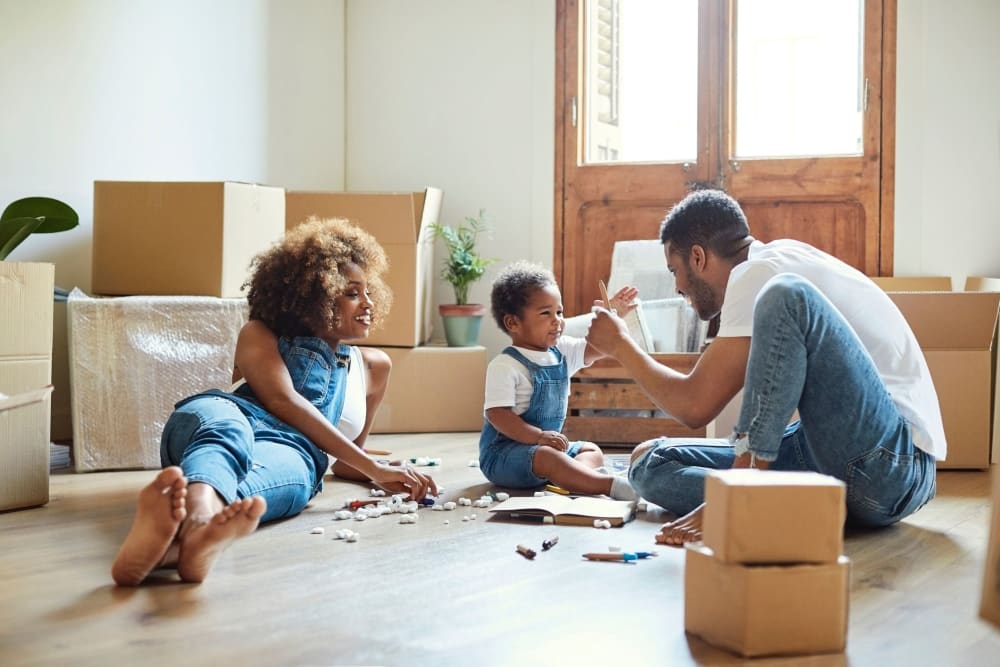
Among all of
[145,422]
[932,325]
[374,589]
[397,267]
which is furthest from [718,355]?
[397,267]

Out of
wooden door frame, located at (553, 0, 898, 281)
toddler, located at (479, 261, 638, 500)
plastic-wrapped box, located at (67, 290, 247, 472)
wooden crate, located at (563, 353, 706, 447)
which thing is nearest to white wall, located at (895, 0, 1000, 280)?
wooden door frame, located at (553, 0, 898, 281)

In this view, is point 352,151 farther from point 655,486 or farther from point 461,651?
point 461,651

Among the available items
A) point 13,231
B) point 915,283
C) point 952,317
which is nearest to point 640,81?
point 915,283

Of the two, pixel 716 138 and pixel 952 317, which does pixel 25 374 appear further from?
pixel 716 138

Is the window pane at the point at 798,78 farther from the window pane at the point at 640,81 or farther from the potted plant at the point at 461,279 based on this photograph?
the potted plant at the point at 461,279

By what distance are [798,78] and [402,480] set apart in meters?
2.60

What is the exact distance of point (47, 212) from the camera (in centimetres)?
303

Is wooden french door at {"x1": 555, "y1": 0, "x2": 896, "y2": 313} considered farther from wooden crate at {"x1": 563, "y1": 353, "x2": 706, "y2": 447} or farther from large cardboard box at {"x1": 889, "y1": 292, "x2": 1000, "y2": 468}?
large cardboard box at {"x1": 889, "y1": 292, "x2": 1000, "y2": 468}

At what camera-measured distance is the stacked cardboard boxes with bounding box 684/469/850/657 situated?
4.37 feet

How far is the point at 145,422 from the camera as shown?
2994mm

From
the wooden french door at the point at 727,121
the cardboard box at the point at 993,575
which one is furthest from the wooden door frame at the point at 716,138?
the cardboard box at the point at 993,575

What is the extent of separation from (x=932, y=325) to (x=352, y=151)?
102 inches

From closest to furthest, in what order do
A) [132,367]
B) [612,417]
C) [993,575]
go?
[993,575]
[132,367]
[612,417]

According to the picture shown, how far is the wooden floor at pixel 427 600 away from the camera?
1.36m
